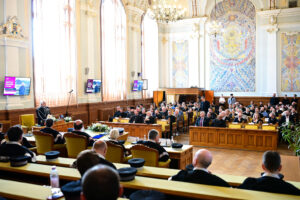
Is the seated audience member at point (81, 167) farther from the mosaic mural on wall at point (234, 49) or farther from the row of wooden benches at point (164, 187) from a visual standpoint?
the mosaic mural on wall at point (234, 49)

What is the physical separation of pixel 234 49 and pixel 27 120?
15.4 metres

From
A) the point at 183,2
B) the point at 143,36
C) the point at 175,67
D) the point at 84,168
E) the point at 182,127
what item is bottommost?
the point at 182,127

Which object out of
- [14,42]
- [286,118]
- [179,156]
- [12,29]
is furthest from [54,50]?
[286,118]

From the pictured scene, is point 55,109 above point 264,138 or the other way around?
Answer: above

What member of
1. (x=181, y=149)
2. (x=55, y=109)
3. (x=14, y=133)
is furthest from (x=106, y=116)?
(x=14, y=133)

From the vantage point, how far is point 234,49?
20.3m

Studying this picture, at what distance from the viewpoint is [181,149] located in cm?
604

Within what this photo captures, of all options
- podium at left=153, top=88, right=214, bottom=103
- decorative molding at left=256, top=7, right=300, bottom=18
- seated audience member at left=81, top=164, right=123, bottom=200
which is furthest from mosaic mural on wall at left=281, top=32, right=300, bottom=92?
seated audience member at left=81, top=164, right=123, bottom=200

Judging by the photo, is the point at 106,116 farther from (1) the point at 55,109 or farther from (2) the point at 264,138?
(2) the point at 264,138

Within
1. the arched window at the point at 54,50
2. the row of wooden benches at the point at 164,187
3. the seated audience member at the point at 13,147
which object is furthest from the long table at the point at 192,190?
the arched window at the point at 54,50

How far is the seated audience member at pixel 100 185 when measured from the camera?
1.63m

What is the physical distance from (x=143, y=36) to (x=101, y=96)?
6.61 m

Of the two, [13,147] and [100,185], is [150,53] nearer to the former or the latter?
[13,147]

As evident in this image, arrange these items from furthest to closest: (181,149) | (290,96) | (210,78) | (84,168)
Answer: (210,78)
(290,96)
(181,149)
(84,168)
